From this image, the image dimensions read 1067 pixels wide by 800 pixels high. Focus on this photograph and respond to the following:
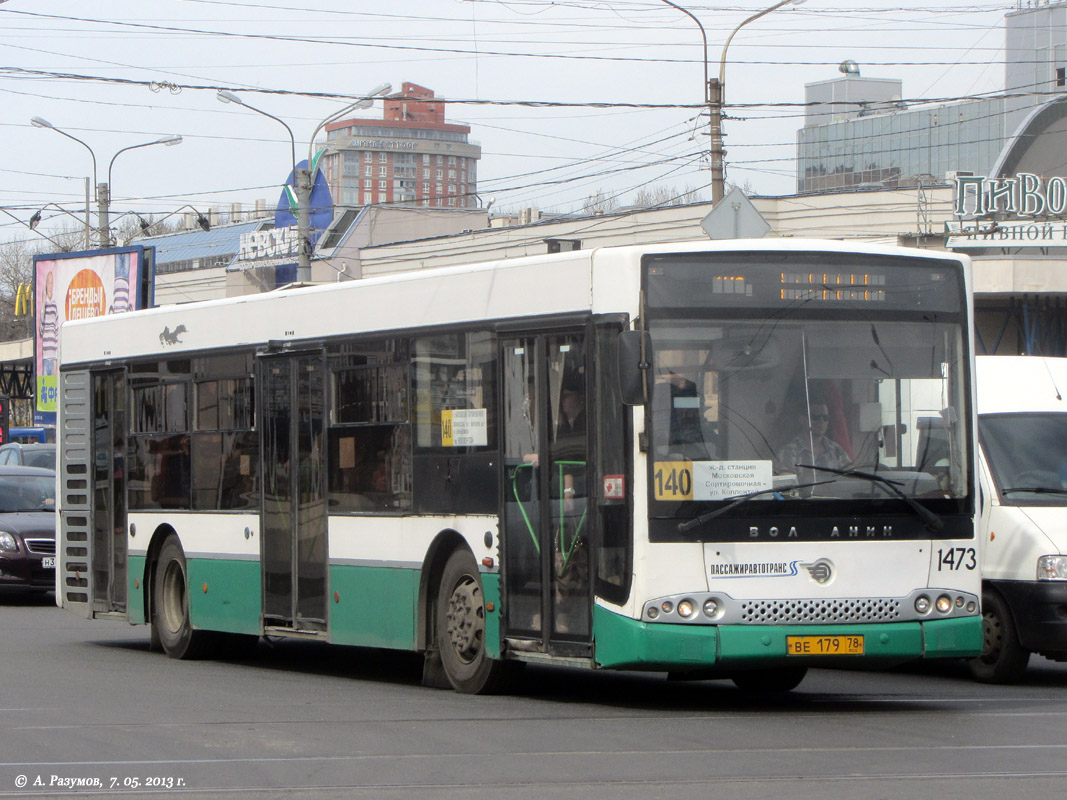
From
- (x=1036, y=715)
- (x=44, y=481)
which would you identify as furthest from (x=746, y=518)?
(x=44, y=481)

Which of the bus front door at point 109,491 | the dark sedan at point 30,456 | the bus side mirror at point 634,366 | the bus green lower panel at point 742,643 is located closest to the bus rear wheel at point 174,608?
the bus front door at point 109,491

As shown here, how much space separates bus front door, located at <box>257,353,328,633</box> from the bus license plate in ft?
13.2

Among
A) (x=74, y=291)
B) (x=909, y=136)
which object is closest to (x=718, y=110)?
(x=74, y=291)

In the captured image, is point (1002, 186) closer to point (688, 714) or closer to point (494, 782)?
point (688, 714)

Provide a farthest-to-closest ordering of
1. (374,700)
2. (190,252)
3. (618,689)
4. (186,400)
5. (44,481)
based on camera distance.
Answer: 1. (190,252)
2. (44,481)
3. (186,400)
4. (618,689)
5. (374,700)

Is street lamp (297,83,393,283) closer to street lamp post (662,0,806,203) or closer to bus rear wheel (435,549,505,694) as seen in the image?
street lamp post (662,0,806,203)

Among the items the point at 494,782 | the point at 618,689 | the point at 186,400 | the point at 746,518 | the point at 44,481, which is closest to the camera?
the point at 494,782

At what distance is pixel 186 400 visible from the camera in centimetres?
1426

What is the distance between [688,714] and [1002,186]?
28.2 m

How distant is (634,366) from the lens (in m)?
9.22

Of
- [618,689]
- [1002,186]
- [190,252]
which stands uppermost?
[190,252]

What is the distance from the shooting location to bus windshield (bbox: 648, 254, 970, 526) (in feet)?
31.1

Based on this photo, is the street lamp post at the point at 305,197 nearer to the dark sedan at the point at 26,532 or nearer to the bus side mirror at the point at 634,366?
the dark sedan at the point at 26,532

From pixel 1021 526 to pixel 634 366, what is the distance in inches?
145
